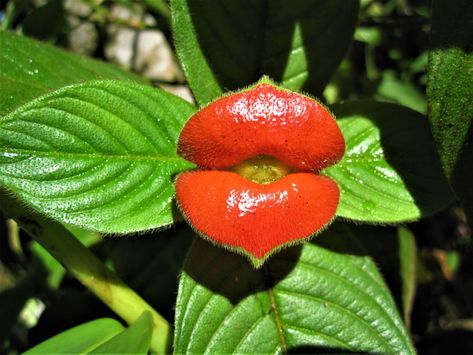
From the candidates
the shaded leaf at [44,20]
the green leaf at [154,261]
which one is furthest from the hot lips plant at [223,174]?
the shaded leaf at [44,20]

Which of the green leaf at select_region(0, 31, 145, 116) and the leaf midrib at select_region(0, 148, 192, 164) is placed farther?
the green leaf at select_region(0, 31, 145, 116)

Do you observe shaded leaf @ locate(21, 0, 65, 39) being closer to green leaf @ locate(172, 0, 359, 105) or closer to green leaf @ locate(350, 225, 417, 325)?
green leaf @ locate(172, 0, 359, 105)

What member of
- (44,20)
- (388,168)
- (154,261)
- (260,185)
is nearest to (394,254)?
(388,168)

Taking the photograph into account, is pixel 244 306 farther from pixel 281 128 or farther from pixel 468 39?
pixel 468 39

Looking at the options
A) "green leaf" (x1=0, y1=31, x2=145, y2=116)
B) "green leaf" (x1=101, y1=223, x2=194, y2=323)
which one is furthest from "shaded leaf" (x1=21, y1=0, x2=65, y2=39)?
"green leaf" (x1=101, y1=223, x2=194, y2=323)

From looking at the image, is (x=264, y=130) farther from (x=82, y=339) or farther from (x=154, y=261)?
(x=154, y=261)

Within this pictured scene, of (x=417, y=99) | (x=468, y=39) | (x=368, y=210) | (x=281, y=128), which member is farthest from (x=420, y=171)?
(x=417, y=99)

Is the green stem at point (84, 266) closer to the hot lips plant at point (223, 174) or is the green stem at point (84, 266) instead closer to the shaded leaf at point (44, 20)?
the hot lips plant at point (223, 174)
